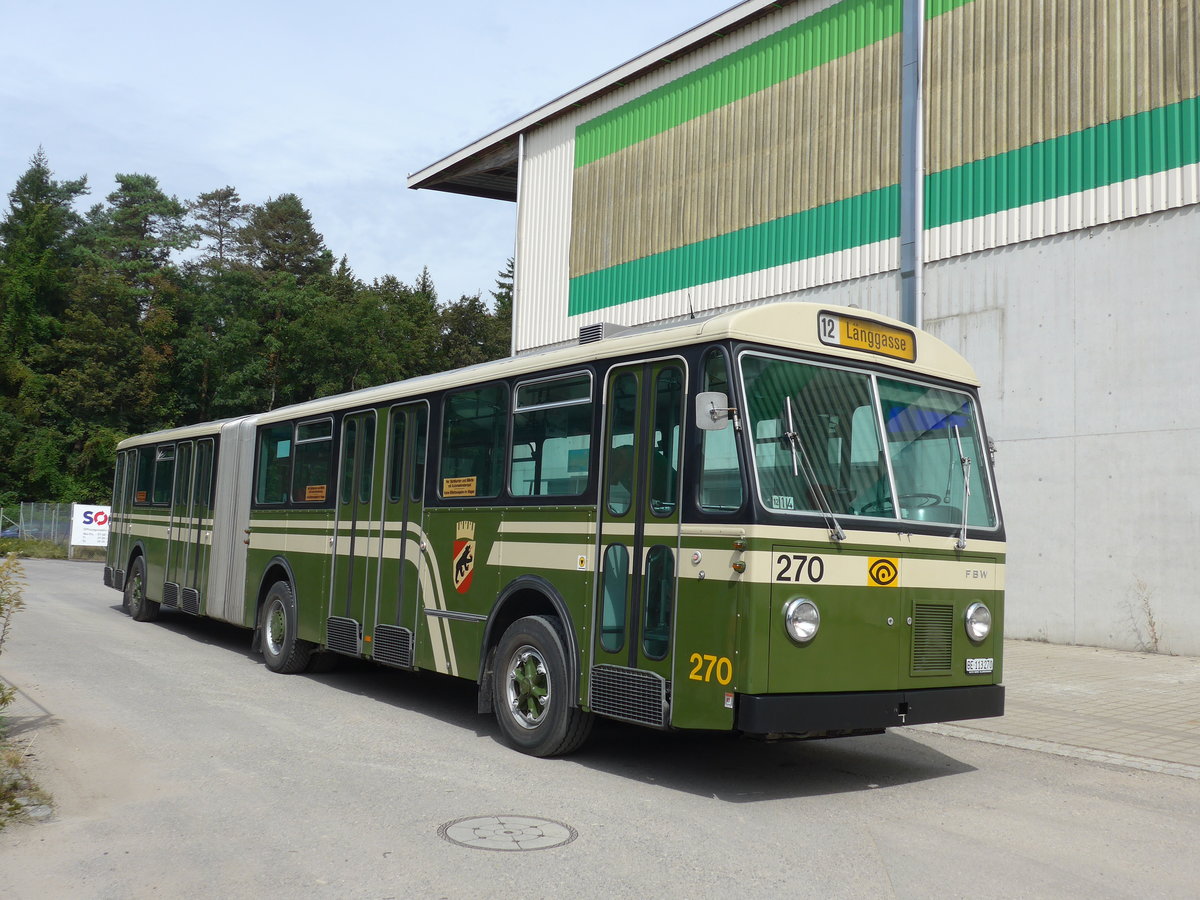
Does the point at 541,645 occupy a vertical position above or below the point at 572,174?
below

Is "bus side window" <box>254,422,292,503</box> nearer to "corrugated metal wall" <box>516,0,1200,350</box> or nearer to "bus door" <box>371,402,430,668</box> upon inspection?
"bus door" <box>371,402,430,668</box>

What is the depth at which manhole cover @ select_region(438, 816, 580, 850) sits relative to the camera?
6059 mm

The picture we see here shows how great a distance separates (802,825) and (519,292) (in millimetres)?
22446

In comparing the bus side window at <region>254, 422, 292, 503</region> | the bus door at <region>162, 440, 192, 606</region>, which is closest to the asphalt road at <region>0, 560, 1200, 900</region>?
the bus side window at <region>254, 422, 292, 503</region>

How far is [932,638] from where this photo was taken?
782 centimetres

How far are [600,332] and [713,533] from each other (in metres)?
2.33

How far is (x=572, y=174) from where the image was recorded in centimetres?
2678

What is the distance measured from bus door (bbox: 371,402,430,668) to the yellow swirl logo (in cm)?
432

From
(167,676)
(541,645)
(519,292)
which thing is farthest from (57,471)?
(541,645)

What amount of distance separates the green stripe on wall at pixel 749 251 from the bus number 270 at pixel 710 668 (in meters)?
13.6

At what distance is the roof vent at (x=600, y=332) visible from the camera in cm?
887

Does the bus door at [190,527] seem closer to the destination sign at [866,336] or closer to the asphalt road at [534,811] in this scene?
the asphalt road at [534,811]

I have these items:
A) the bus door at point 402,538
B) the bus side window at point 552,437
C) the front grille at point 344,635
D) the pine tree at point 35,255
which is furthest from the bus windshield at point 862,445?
the pine tree at point 35,255

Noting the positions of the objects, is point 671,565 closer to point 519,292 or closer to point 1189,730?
point 1189,730
